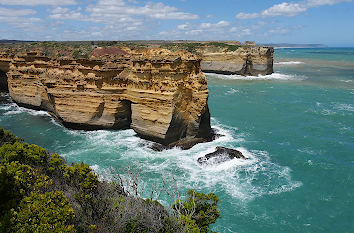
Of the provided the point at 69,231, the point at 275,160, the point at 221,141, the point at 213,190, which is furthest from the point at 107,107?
the point at 69,231

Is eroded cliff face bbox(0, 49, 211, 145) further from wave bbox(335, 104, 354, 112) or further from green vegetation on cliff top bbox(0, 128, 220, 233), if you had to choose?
wave bbox(335, 104, 354, 112)

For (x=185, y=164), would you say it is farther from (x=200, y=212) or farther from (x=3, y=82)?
(x=3, y=82)

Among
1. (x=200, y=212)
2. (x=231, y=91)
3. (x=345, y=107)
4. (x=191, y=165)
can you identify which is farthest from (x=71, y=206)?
(x=231, y=91)

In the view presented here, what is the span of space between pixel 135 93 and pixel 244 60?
52.9 meters

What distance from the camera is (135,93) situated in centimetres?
2531

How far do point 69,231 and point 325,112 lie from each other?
37.3 meters

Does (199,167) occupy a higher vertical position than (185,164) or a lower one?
lower

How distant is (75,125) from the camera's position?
2830 centimetres

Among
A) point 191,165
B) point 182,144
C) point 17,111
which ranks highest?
point 17,111

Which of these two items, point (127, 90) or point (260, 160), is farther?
point (127, 90)

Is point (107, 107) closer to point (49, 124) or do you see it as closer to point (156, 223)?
point (49, 124)

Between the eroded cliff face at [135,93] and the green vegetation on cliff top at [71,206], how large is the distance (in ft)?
37.4

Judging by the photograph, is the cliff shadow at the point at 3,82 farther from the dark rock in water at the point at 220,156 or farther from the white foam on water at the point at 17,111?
the dark rock in water at the point at 220,156

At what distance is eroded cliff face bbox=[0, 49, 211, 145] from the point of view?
925 inches
